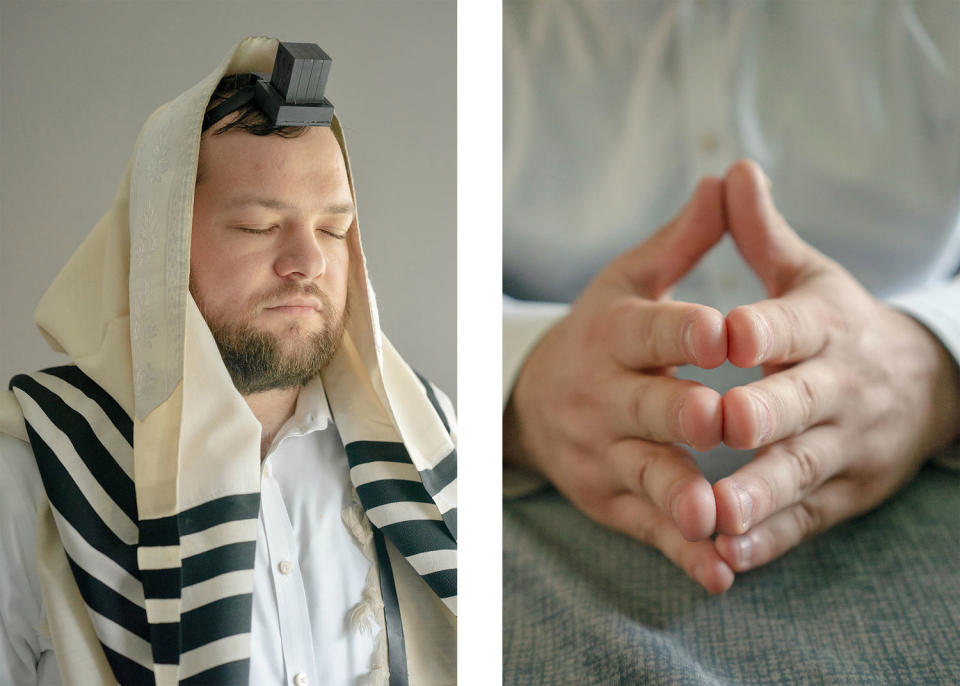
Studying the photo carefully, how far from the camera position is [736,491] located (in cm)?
40

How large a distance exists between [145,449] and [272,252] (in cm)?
11

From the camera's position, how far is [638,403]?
1.46ft

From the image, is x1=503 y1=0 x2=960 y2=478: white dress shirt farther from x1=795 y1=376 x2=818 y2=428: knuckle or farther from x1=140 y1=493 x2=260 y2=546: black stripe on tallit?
x1=140 y1=493 x2=260 y2=546: black stripe on tallit

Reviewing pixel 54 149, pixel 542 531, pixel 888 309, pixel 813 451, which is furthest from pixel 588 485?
pixel 54 149

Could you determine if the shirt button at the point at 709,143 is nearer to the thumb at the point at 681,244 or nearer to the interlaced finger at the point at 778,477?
the thumb at the point at 681,244

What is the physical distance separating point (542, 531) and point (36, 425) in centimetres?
32

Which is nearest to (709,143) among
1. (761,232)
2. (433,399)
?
(761,232)

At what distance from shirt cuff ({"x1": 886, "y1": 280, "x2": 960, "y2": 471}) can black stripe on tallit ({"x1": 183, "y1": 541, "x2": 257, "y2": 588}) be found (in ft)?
1.53

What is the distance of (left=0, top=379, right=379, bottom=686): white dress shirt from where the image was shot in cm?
30

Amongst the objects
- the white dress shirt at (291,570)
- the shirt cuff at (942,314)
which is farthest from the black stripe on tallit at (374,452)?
the shirt cuff at (942,314)

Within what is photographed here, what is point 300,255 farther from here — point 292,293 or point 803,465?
point 803,465

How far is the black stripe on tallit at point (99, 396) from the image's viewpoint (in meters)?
0.32

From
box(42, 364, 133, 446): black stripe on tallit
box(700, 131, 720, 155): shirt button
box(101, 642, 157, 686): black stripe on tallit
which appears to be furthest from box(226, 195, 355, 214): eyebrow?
box(700, 131, 720, 155): shirt button

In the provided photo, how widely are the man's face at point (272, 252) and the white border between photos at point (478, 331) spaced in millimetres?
75
